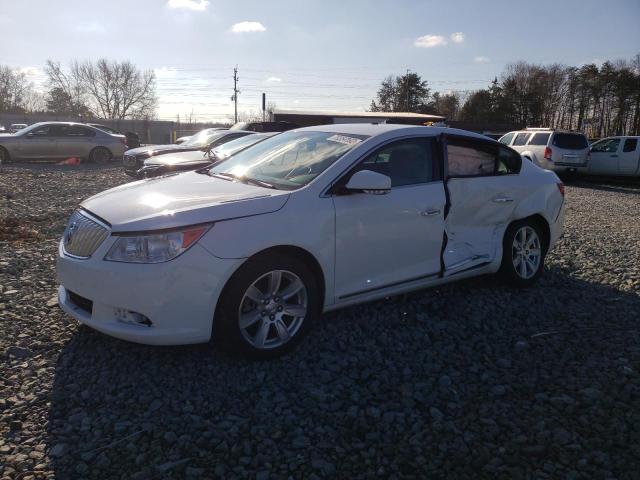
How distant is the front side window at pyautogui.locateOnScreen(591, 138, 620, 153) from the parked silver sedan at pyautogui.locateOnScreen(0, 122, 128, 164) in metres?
18.0

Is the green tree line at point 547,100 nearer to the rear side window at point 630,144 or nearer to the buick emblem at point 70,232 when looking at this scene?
the rear side window at point 630,144

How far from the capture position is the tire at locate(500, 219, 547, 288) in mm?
4805

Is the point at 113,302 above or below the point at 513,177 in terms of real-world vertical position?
below

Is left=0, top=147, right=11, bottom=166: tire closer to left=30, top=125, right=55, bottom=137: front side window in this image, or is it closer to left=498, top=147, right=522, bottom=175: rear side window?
left=30, top=125, right=55, bottom=137: front side window

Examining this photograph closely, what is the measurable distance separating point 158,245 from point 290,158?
1.50m

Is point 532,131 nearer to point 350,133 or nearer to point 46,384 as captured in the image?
point 350,133

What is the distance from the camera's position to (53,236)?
21.9ft

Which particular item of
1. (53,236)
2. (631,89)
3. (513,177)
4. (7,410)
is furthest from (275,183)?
(631,89)

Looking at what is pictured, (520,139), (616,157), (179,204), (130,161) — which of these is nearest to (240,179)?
(179,204)

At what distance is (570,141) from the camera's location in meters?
17.8

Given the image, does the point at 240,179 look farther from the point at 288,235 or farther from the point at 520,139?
the point at 520,139

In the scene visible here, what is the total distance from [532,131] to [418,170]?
16637 mm

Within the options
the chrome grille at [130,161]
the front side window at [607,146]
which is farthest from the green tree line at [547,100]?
the chrome grille at [130,161]

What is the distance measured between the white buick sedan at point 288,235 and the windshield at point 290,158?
0.7 inches
